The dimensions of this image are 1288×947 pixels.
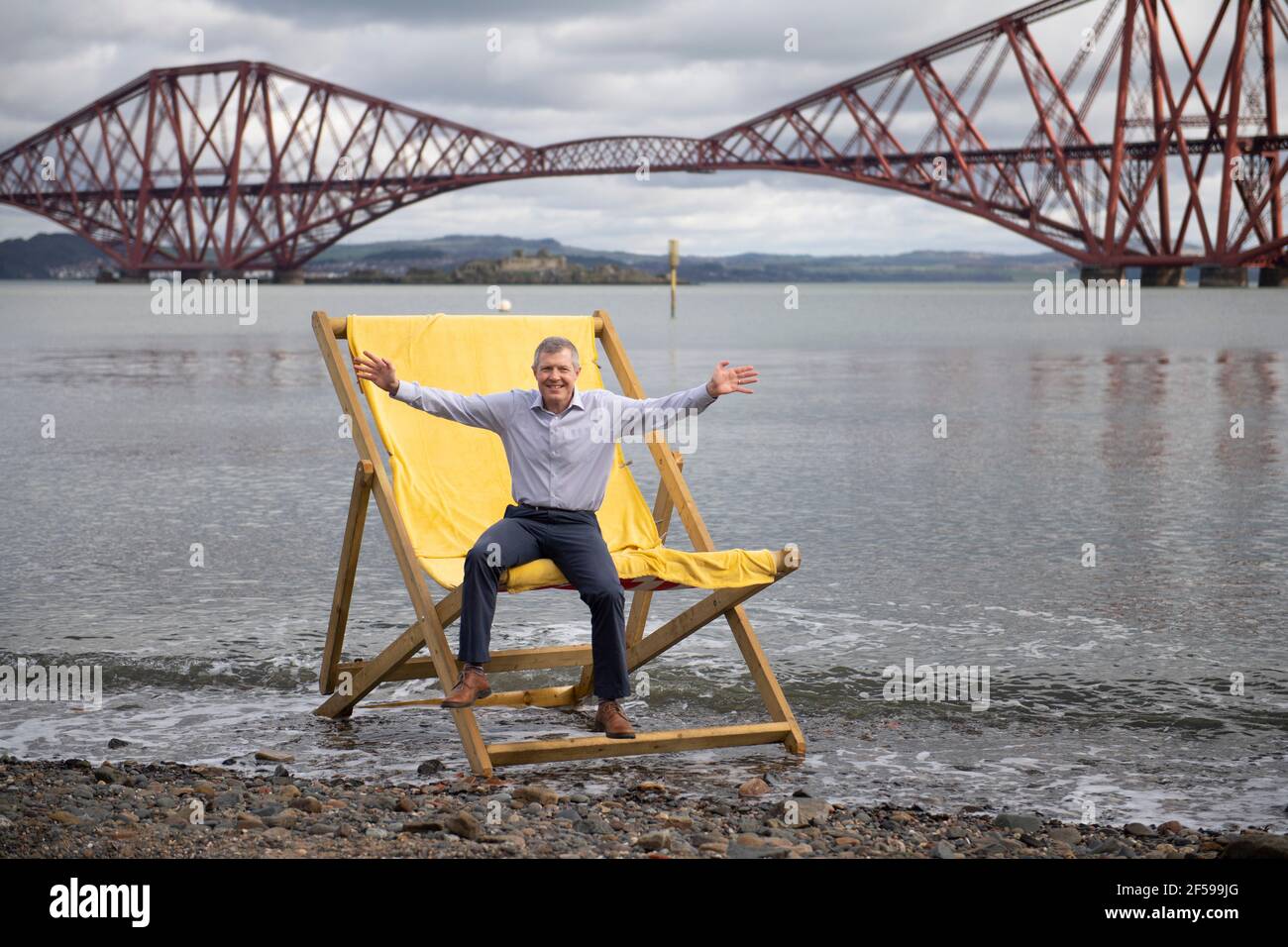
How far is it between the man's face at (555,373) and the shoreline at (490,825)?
982mm

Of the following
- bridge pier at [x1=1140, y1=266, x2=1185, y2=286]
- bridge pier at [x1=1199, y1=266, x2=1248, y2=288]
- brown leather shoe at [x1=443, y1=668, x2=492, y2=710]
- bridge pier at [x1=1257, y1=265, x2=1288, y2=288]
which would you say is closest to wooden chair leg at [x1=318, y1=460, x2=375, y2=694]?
brown leather shoe at [x1=443, y1=668, x2=492, y2=710]

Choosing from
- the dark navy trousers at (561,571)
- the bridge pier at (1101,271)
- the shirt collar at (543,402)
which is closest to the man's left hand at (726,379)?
the shirt collar at (543,402)

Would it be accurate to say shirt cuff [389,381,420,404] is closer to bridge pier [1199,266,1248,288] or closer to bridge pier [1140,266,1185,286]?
bridge pier [1199,266,1248,288]

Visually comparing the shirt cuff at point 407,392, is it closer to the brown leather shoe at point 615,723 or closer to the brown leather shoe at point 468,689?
the brown leather shoe at point 468,689

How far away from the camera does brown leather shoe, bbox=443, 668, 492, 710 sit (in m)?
3.78

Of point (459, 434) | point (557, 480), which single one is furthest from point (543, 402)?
point (459, 434)

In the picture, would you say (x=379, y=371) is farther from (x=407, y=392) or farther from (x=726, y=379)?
(x=726, y=379)

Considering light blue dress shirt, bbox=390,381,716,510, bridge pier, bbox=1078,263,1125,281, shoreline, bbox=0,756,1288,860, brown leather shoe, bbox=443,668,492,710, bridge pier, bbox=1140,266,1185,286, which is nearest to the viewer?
shoreline, bbox=0,756,1288,860

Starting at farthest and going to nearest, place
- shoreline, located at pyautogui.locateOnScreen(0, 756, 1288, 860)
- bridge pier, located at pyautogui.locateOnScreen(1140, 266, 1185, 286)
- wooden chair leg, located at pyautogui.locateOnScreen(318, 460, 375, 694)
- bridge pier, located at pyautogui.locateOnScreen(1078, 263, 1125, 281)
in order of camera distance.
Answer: bridge pier, located at pyautogui.locateOnScreen(1140, 266, 1185, 286)
bridge pier, located at pyautogui.locateOnScreen(1078, 263, 1125, 281)
wooden chair leg, located at pyautogui.locateOnScreen(318, 460, 375, 694)
shoreline, located at pyautogui.locateOnScreen(0, 756, 1288, 860)

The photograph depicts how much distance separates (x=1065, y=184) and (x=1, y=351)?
50356 millimetres

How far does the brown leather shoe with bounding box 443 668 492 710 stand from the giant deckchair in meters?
0.04

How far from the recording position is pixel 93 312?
48.7 meters

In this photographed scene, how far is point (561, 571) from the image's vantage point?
12.9 feet
